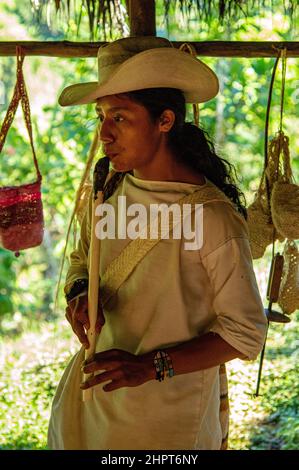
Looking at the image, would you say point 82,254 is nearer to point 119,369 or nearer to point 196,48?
point 119,369

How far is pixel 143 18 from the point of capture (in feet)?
6.48

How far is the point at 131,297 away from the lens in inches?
60.6

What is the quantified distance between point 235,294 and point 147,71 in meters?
0.52

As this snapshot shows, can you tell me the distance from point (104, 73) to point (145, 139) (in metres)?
0.19

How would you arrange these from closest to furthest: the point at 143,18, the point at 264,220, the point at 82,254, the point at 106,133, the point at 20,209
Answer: the point at 106,133, the point at 82,254, the point at 143,18, the point at 20,209, the point at 264,220

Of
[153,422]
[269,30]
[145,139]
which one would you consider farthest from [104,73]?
[269,30]

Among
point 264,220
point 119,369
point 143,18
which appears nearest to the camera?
point 119,369

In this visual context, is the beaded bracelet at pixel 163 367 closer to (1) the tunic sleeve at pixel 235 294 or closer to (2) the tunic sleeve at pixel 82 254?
(1) the tunic sleeve at pixel 235 294

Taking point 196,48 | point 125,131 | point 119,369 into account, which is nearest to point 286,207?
point 196,48

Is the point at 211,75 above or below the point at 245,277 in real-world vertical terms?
above

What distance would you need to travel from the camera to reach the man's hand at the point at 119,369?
4.54 ft

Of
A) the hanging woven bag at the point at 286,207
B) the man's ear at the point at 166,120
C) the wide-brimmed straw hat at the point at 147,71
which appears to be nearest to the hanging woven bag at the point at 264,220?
the hanging woven bag at the point at 286,207

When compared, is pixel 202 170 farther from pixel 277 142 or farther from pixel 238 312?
pixel 277 142

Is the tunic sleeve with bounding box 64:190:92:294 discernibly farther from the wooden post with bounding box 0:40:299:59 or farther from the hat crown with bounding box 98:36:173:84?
the wooden post with bounding box 0:40:299:59
